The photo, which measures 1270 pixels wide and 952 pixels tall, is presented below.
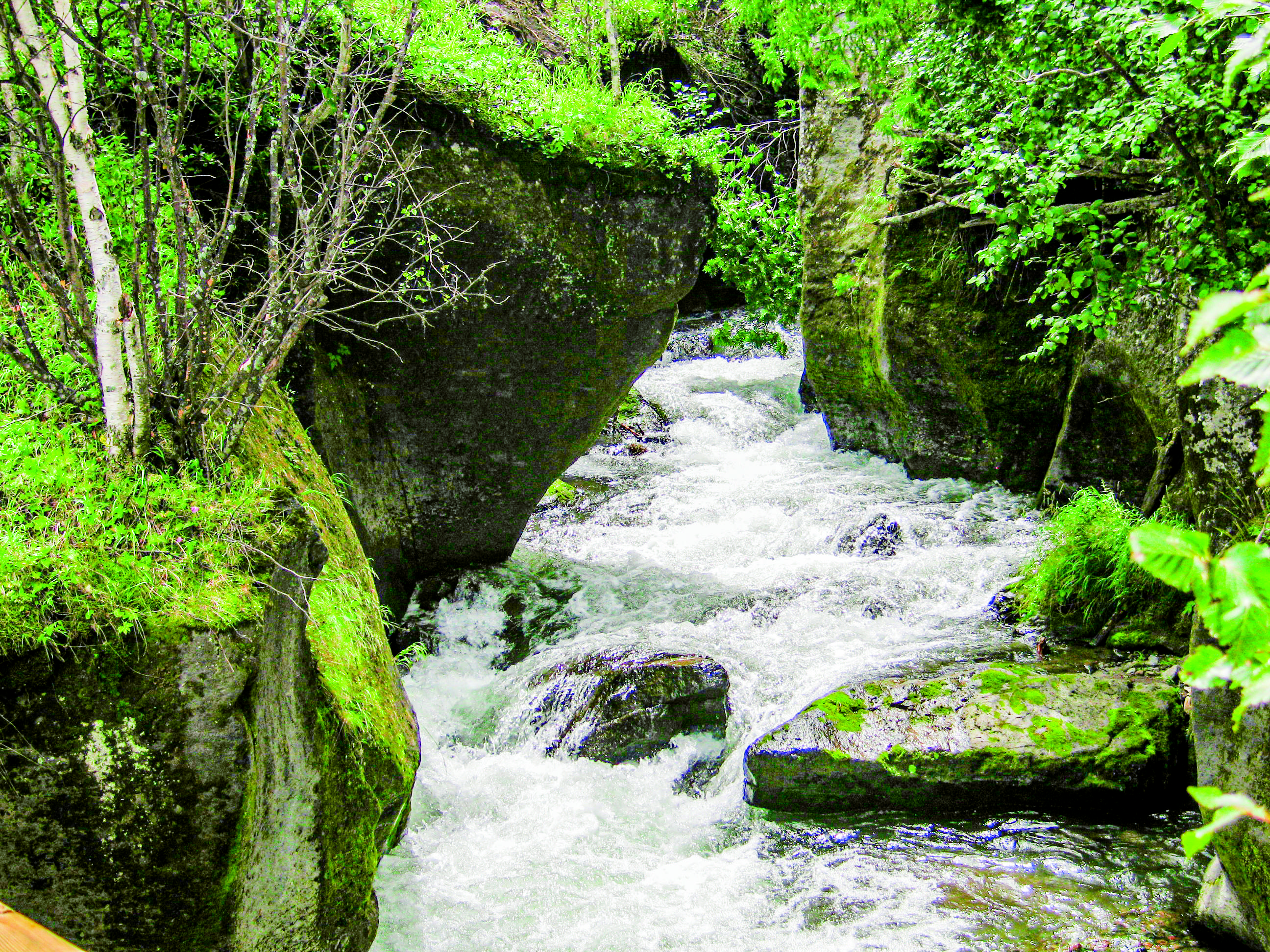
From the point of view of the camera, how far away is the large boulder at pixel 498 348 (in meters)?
6.37

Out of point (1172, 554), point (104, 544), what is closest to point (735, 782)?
point (104, 544)

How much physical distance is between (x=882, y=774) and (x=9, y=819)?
433cm

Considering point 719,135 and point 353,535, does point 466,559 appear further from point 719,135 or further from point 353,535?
point 719,135

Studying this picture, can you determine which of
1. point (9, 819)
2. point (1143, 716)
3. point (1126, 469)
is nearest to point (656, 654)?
point (1143, 716)

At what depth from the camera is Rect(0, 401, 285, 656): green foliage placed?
107 inches

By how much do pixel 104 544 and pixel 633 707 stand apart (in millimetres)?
3870

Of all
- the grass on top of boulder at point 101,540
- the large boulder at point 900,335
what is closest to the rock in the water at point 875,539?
the large boulder at point 900,335

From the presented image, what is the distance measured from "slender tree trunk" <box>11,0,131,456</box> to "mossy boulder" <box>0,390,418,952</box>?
55cm

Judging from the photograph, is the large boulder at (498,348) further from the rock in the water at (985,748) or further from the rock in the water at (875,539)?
the rock in the water at (985,748)

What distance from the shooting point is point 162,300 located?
3121 millimetres

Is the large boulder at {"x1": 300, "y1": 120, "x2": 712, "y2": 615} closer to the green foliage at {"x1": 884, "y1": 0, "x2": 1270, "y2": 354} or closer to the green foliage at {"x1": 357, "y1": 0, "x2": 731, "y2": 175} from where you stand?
the green foliage at {"x1": 357, "y1": 0, "x2": 731, "y2": 175}

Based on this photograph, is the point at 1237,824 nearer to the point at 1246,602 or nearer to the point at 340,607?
the point at 1246,602

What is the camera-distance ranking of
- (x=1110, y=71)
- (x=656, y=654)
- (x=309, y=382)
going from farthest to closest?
(x=656, y=654) < (x=309, y=382) < (x=1110, y=71)

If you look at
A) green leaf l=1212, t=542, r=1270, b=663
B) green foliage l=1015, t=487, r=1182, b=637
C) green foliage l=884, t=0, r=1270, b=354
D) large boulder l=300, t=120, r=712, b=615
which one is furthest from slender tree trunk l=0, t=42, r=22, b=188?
green foliage l=1015, t=487, r=1182, b=637
